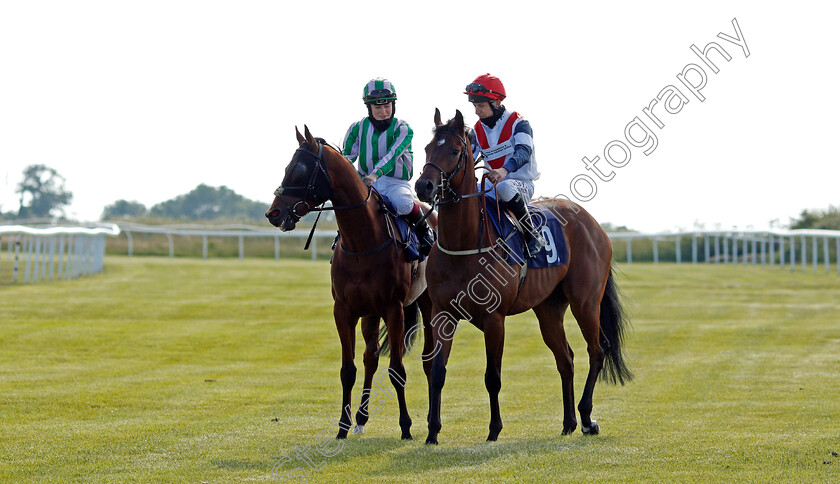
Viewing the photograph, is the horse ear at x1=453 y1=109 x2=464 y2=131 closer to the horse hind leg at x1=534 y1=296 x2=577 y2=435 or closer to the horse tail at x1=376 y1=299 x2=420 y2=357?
the horse hind leg at x1=534 y1=296 x2=577 y2=435

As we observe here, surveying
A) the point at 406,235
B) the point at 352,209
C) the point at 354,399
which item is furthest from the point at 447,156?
the point at 354,399

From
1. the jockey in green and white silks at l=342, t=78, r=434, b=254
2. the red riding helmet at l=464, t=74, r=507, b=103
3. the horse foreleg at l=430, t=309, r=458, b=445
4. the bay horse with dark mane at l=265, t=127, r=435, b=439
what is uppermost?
the red riding helmet at l=464, t=74, r=507, b=103

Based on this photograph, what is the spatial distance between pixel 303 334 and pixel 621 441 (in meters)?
9.86

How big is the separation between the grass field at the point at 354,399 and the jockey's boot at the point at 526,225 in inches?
55.8

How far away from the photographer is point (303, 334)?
15.9 metres

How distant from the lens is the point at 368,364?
295 inches

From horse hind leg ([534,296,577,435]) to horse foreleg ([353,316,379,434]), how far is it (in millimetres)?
1324

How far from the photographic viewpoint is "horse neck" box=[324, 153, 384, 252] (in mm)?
6883

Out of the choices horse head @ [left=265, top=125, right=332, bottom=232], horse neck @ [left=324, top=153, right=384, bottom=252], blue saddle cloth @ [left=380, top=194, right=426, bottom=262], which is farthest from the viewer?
blue saddle cloth @ [left=380, top=194, right=426, bottom=262]

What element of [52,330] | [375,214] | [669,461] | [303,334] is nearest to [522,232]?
[375,214]

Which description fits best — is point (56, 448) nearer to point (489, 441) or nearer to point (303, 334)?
point (489, 441)

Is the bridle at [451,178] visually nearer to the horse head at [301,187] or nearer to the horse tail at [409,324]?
the horse head at [301,187]

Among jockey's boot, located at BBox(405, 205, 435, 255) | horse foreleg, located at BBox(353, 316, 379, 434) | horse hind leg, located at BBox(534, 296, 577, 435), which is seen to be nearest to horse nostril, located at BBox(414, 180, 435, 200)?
jockey's boot, located at BBox(405, 205, 435, 255)

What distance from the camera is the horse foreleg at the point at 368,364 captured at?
731 cm
